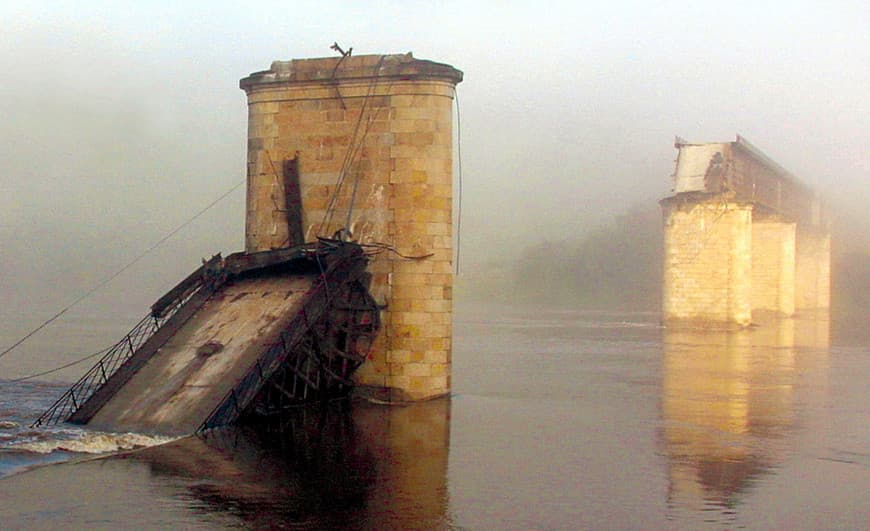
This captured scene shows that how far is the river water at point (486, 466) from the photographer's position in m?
13.5

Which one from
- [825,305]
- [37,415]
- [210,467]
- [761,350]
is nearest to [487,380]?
[37,415]

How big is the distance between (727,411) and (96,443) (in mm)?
12710

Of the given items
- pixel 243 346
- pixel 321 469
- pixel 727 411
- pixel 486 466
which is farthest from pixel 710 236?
pixel 321 469

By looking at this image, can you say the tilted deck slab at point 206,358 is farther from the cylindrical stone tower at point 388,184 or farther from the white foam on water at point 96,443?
the cylindrical stone tower at point 388,184

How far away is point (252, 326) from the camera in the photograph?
21.5 meters

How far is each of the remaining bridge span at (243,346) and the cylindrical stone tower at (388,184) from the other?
0.83 m

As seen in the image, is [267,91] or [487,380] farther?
[487,380]

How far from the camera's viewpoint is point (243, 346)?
2072cm

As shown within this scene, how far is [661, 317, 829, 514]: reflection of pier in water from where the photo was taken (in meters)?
16.1

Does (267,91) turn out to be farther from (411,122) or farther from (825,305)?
(825,305)

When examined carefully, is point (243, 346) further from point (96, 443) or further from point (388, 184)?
point (388, 184)

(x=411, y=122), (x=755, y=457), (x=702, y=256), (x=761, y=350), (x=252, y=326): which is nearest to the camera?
(x=755, y=457)

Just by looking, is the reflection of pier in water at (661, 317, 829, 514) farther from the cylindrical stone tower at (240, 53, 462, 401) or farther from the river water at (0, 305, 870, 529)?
the cylindrical stone tower at (240, 53, 462, 401)

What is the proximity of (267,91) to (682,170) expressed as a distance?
145 ft
